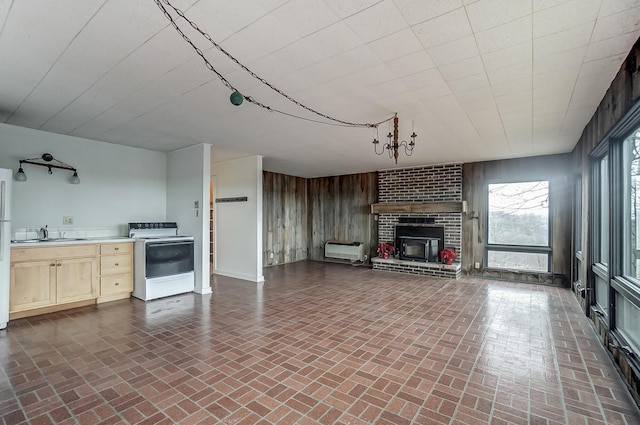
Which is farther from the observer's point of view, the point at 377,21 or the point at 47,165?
the point at 47,165

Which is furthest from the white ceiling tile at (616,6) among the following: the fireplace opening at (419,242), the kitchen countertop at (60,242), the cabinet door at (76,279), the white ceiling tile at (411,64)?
the cabinet door at (76,279)

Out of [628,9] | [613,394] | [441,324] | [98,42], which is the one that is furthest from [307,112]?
[613,394]

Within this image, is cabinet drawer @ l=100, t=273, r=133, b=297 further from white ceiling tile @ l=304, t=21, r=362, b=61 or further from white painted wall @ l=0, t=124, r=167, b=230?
white ceiling tile @ l=304, t=21, r=362, b=61

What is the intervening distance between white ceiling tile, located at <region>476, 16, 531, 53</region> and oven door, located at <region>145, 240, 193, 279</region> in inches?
181

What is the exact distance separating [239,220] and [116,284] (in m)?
2.29

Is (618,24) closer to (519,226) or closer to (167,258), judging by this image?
(519,226)

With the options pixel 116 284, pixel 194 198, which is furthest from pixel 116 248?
pixel 194 198

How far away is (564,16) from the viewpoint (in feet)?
5.74

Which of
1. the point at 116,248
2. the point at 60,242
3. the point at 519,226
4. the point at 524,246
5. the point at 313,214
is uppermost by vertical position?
the point at 313,214

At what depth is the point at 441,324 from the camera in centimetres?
349

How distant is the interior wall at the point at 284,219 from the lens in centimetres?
772

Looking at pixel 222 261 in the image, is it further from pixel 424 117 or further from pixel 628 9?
pixel 628 9

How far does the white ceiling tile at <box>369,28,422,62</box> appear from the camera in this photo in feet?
6.44

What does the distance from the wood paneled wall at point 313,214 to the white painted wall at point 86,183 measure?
2742 mm
